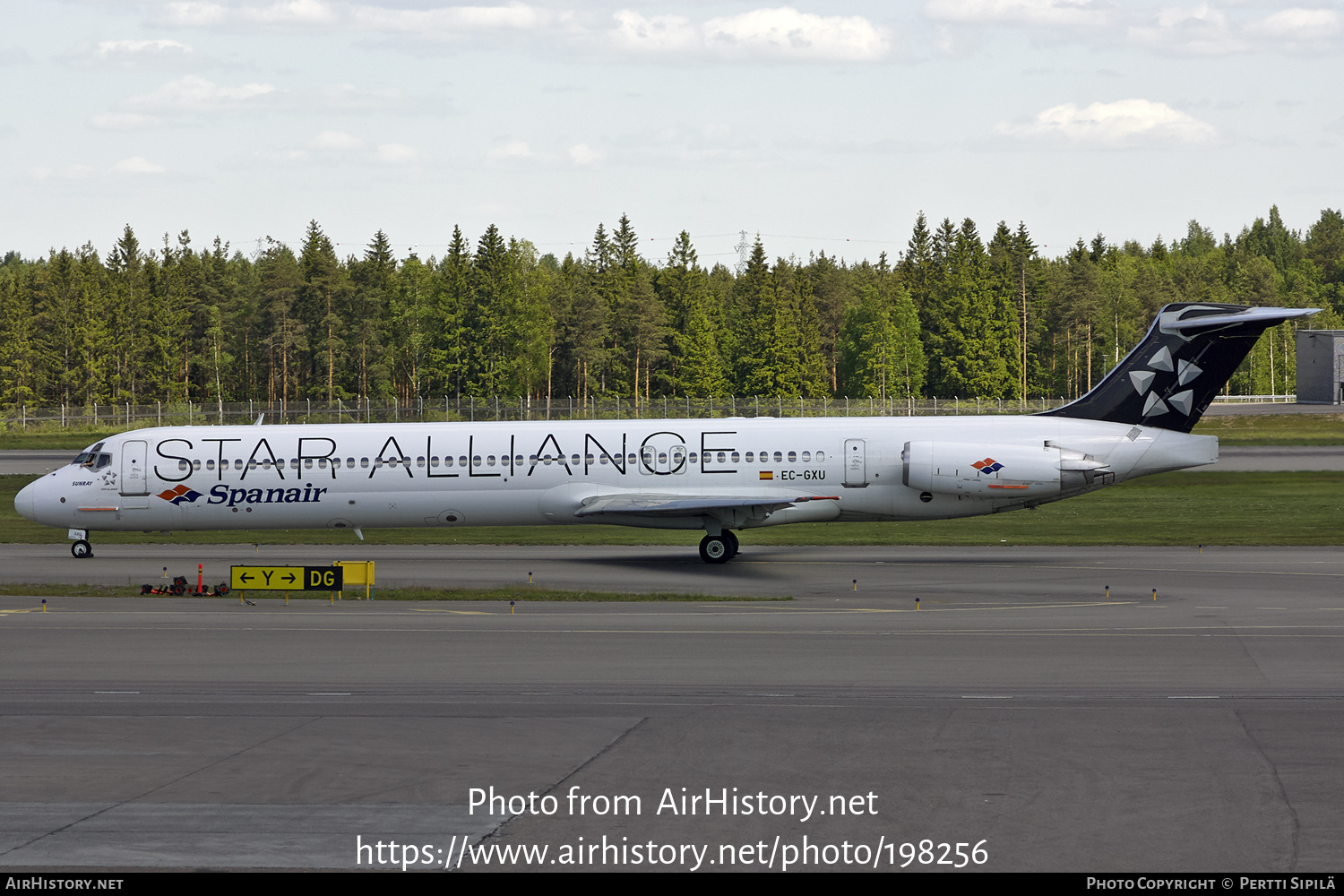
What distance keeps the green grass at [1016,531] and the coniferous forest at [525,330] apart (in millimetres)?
74561

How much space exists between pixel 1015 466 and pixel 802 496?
17.8 feet

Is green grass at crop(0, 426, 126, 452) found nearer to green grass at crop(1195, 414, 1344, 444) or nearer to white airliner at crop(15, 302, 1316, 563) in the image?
white airliner at crop(15, 302, 1316, 563)

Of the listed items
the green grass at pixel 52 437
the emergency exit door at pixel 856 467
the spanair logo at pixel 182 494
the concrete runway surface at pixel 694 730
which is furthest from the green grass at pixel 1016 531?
the green grass at pixel 52 437

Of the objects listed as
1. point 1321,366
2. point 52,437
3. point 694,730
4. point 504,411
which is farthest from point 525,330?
point 694,730

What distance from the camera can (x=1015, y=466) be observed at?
3347cm

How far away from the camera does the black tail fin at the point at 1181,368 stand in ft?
112

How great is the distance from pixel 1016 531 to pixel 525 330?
86.9 m

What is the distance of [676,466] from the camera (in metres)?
34.7

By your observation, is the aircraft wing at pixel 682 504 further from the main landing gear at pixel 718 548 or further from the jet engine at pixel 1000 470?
the jet engine at pixel 1000 470

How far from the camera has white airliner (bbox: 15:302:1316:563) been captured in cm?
3378

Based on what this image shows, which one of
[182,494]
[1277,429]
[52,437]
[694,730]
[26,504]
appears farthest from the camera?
[52,437]

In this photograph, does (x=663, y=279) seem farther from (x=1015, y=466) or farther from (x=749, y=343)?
(x=1015, y=466)

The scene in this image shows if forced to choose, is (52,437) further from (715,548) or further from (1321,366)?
(1321,366)

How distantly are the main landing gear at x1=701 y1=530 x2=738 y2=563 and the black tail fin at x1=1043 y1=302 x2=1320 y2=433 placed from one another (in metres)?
10.3
